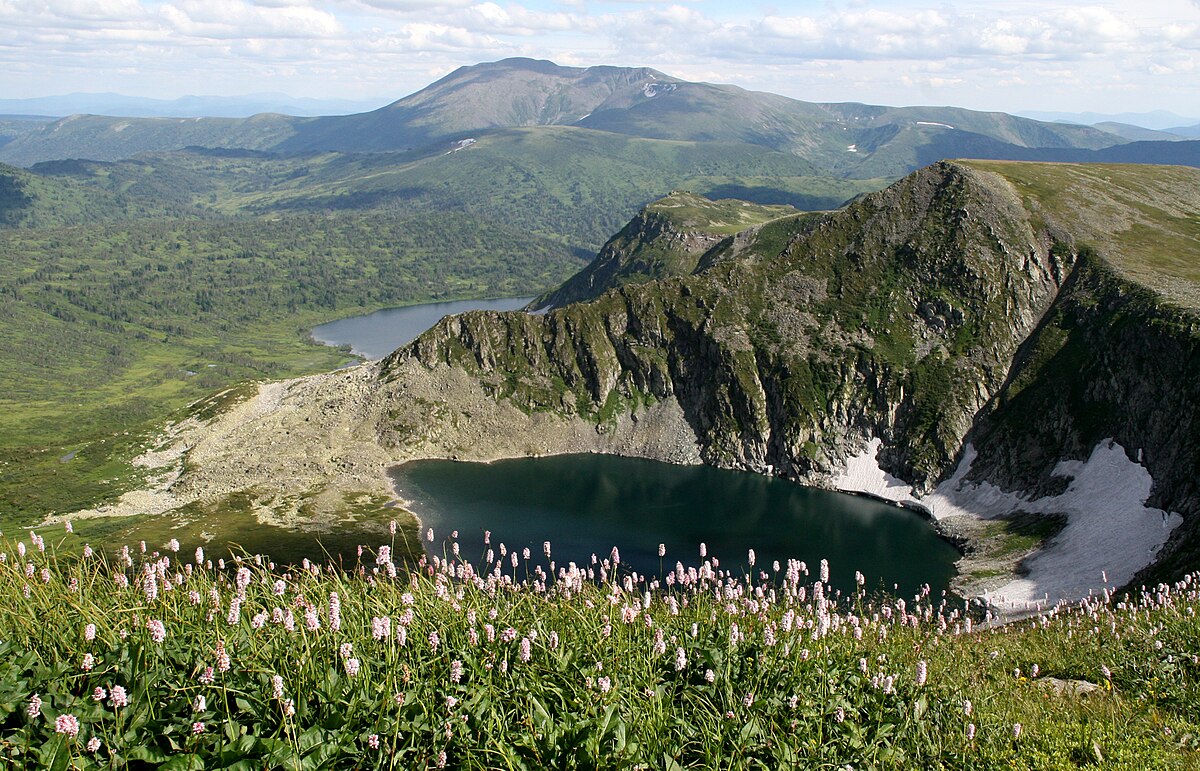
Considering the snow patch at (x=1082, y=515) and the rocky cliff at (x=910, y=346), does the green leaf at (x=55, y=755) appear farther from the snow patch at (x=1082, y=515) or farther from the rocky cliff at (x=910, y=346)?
the rocky cliff at (x=910, y=346)

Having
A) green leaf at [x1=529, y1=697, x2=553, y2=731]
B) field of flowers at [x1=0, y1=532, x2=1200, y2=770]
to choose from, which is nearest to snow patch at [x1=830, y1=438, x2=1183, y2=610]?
field of flowers at [x1=0, y1=532, x2=1200, y2=770]

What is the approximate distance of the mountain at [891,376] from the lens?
113250mm

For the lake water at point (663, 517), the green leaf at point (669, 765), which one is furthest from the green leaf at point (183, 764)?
the lake water at point (663, 517)

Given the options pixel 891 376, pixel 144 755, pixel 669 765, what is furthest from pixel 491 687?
pixel 891 376

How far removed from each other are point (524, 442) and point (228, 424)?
64688 mm

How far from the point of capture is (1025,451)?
121688mm

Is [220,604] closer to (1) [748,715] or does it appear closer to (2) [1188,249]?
(1) [748,715]

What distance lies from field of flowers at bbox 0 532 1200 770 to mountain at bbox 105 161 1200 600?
9102cm

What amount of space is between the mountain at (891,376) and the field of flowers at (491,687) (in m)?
91.0

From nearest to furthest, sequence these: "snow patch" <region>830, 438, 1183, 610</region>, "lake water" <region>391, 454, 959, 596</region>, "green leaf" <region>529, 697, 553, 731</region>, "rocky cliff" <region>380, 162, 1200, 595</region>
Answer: "green leaf" <region>529, 697, 553, 731</region>
"snow patch" <region>830, 438, 1183, 610</region>
"lake water" <region>391, 454, 959, 596</region>
"rocky cliff" <region>380, 162, 1200, 595</region>

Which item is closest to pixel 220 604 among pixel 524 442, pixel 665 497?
pixel 665 497

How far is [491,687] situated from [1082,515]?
366 ft

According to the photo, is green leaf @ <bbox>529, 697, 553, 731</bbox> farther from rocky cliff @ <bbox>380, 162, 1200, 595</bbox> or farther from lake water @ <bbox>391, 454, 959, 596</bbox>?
rocky cliff @ <bbox>380, 162, 1200, 595</bbox>

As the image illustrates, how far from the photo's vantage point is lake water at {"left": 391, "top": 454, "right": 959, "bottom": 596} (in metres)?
104
